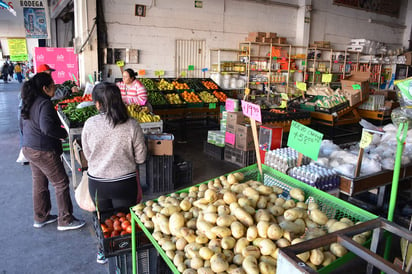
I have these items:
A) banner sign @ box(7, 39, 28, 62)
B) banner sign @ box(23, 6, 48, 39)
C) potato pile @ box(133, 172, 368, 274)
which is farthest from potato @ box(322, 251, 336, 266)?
banner sign @ box(7, 39, 28, 62)

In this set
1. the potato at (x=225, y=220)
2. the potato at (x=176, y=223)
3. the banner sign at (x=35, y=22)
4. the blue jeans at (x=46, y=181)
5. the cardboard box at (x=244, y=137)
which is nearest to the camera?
the potato at (x=225, y=220)

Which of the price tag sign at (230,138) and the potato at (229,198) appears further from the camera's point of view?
the price tag sign at (230,138)

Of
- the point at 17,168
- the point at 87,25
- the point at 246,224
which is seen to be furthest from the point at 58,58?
the point at 246,224

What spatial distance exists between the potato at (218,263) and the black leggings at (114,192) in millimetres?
1315

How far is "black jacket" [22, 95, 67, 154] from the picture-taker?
10.3 feet

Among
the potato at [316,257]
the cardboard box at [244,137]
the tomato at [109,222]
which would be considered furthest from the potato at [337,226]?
the cardboard box at [244,137]

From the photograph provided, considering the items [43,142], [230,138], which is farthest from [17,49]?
[43,142]

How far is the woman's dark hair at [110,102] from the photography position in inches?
97.0

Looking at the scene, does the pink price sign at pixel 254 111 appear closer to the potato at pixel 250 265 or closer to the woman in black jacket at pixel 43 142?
the potato at pixel 250 265

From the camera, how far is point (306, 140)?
2.49 meters

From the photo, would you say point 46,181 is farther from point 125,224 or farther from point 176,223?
point 176,223

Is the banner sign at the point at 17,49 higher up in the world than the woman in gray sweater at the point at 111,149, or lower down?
higher up

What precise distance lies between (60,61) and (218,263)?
25.8ft

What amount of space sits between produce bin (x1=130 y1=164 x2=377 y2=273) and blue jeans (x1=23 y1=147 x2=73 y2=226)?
5.04 feet
